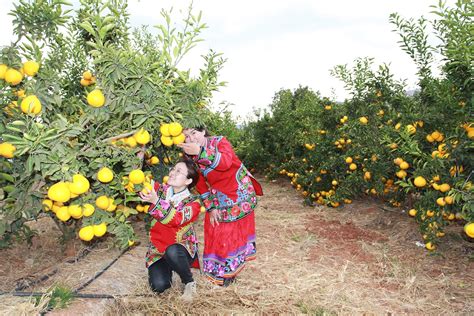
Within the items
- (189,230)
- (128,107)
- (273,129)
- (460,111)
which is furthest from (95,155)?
(273,129)

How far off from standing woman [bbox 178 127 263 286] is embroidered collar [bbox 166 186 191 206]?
8.7 inches

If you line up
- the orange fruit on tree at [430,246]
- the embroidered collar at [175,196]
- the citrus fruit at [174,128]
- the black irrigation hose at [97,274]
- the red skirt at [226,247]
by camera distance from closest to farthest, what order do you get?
the citrus fruit at [174,128] < the embroidered collar at [175,196] < the black irrigation hose at [97,274] < the red skirt at [226,247] < the orange fruit on tree at [430,246]

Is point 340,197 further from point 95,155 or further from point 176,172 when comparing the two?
point 95,155

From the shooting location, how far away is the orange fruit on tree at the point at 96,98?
7.73ft

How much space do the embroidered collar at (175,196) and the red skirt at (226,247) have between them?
43 centimetres

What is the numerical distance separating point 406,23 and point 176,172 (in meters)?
3.38

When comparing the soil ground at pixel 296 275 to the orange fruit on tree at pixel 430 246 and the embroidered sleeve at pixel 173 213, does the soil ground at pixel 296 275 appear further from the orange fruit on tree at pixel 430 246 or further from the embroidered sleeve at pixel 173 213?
the embroidered sleeve at pixel 173 213

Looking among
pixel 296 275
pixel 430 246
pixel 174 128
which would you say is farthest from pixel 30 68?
pixel 430 246

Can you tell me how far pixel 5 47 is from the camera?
2682 mm

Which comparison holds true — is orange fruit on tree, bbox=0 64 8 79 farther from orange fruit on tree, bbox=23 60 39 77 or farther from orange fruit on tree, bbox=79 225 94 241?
orange fruit on tree, bbox=79 225 94 241

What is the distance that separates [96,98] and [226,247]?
1737mm

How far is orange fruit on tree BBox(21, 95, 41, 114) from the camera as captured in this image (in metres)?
2.31

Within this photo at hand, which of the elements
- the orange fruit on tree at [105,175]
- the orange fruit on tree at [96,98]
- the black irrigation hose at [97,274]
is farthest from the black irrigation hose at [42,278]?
the orange fruit on tree at [96,98]

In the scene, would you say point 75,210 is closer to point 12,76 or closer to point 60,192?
point 60,192
